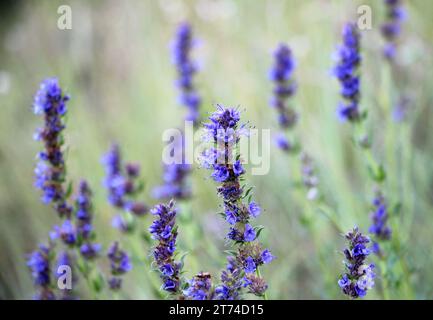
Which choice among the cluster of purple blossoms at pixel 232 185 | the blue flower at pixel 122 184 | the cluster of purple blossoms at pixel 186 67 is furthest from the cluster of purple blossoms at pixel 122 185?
the cluster of purple blossoms at pixel 232 185

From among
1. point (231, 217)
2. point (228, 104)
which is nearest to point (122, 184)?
point (231, 217)

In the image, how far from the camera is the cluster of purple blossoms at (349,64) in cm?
297

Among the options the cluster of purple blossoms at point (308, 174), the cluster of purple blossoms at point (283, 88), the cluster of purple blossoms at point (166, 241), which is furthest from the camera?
the cluster of purple blossoms at point (283, 88)

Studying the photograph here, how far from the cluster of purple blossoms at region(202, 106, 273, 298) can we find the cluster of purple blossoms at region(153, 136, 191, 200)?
4.63 ft

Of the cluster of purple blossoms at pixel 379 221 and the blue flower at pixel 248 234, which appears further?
the cluster of purple blossoms at pixel 379 221

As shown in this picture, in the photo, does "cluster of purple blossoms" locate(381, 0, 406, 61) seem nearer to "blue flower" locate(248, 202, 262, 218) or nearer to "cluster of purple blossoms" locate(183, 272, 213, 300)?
"blue flower" locate(248, 202, 262, 218)

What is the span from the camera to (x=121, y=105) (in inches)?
239

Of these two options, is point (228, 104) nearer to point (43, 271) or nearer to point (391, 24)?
point (391, 24)

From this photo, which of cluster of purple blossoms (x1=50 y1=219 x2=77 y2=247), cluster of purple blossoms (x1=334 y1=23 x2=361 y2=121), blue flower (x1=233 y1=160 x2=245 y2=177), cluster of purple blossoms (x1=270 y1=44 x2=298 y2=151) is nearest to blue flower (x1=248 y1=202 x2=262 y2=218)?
blue flower (x1=233 y1=160 x2=245 y2=177)

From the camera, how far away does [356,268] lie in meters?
2.04

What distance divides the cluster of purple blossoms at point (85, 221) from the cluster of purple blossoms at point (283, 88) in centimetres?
122

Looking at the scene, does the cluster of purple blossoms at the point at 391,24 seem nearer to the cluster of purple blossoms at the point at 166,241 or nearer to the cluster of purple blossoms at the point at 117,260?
the cluster of purple blossoms at the point at 117,260

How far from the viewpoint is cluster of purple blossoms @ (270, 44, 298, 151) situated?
3409 millimetres
